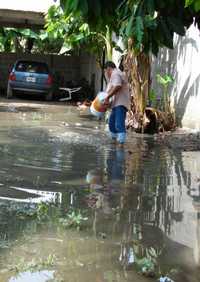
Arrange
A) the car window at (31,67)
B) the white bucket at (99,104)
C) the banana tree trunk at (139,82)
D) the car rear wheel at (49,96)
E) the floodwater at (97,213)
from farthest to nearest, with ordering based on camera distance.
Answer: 1. the car rear wheel at (49,96)
2. the car window at (31,67)
3. the banana tree trunk at (139,82)
4. the white bucket at (99,104)
5. the floodwater at (97,213)

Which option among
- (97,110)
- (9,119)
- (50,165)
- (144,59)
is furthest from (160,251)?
(9,119)

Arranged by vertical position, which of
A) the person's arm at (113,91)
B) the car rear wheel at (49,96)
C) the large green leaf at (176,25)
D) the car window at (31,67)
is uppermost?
the large green leaf at (176,25)

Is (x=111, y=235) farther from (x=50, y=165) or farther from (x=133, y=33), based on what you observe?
(x=50, y=165)

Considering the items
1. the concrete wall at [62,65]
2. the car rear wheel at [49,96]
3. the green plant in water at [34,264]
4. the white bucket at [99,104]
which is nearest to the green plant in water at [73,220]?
the green plant in water at [34,264]

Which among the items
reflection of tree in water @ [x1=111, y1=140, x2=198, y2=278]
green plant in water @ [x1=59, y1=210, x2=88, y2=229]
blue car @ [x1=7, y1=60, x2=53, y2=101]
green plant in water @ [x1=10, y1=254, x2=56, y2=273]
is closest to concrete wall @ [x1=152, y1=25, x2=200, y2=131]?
reflection of tree in water @ [x1=111, y1=140, x2=198, y2=278]

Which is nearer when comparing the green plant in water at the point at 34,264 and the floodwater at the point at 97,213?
the green plant in water at the point at 34,264

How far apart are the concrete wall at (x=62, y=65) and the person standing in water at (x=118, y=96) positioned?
16723 mm

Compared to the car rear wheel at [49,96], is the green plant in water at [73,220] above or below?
below

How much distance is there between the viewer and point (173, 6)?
17.0ft

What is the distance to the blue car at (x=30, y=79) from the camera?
2372 cm

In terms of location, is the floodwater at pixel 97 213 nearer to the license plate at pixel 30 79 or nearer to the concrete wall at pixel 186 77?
the concrete wall at pixel 186 77

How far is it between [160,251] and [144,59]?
8.95 m

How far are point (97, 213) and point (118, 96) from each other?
5592 millimetres

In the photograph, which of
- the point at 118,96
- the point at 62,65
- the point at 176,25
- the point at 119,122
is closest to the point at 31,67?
the point at 62,65
